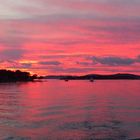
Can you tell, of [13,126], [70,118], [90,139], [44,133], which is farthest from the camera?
[70,118]

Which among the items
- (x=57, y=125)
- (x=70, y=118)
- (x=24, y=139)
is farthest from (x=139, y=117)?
(x=24, y=139)

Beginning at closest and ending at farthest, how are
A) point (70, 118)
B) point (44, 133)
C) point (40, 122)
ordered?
point (44, 133)
point (40, 122)
point (70, 118)

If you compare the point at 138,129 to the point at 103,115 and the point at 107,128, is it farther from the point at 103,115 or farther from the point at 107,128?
the point at 103,115

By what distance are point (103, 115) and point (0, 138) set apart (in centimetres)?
1761

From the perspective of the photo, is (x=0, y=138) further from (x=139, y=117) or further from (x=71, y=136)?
(x=139, y=117)

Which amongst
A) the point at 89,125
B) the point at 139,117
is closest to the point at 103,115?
the point at 139,117

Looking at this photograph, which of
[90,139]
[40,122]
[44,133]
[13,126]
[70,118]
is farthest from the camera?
[70,118]

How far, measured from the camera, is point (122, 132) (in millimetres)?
30328

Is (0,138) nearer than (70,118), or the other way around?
(0,138)

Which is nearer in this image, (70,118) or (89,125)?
(89,125)

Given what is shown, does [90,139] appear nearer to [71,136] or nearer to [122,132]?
[71,136]

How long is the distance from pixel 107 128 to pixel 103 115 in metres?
10.9

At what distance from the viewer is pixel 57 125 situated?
1377 inches

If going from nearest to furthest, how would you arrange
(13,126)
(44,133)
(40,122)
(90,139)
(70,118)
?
(90,139) < (44,133) < (13,126) < (40,122) < (70,118)
